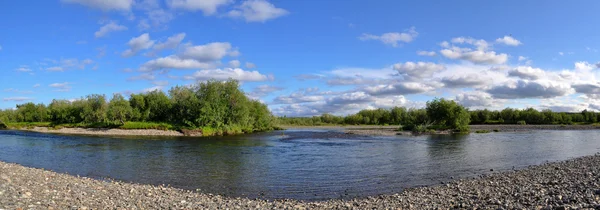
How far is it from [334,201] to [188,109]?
2877 inches

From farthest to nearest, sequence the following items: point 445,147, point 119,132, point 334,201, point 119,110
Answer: point 119,110
point 119,132
point 445,147
point 334,201

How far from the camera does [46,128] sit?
321ft

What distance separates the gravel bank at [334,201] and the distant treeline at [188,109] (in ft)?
211

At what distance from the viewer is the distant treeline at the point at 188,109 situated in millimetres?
82438

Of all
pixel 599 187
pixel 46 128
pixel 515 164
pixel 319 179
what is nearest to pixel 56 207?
pixel 319 179

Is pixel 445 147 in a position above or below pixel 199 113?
below

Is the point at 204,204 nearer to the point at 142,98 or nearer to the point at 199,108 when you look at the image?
the point at 199,108

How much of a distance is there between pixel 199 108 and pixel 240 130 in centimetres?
1098

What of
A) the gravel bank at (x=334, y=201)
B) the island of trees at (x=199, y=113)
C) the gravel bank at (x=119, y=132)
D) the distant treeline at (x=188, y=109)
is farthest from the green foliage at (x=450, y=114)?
the gravel bank at (x=334, y=201)

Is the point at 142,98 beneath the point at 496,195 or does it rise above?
above

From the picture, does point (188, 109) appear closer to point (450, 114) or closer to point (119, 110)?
point (119, 110)

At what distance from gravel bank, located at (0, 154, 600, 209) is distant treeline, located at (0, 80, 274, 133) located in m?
64.2

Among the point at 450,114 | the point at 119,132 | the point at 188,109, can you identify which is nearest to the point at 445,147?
the point at 450,114

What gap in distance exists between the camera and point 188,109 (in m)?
83.8
